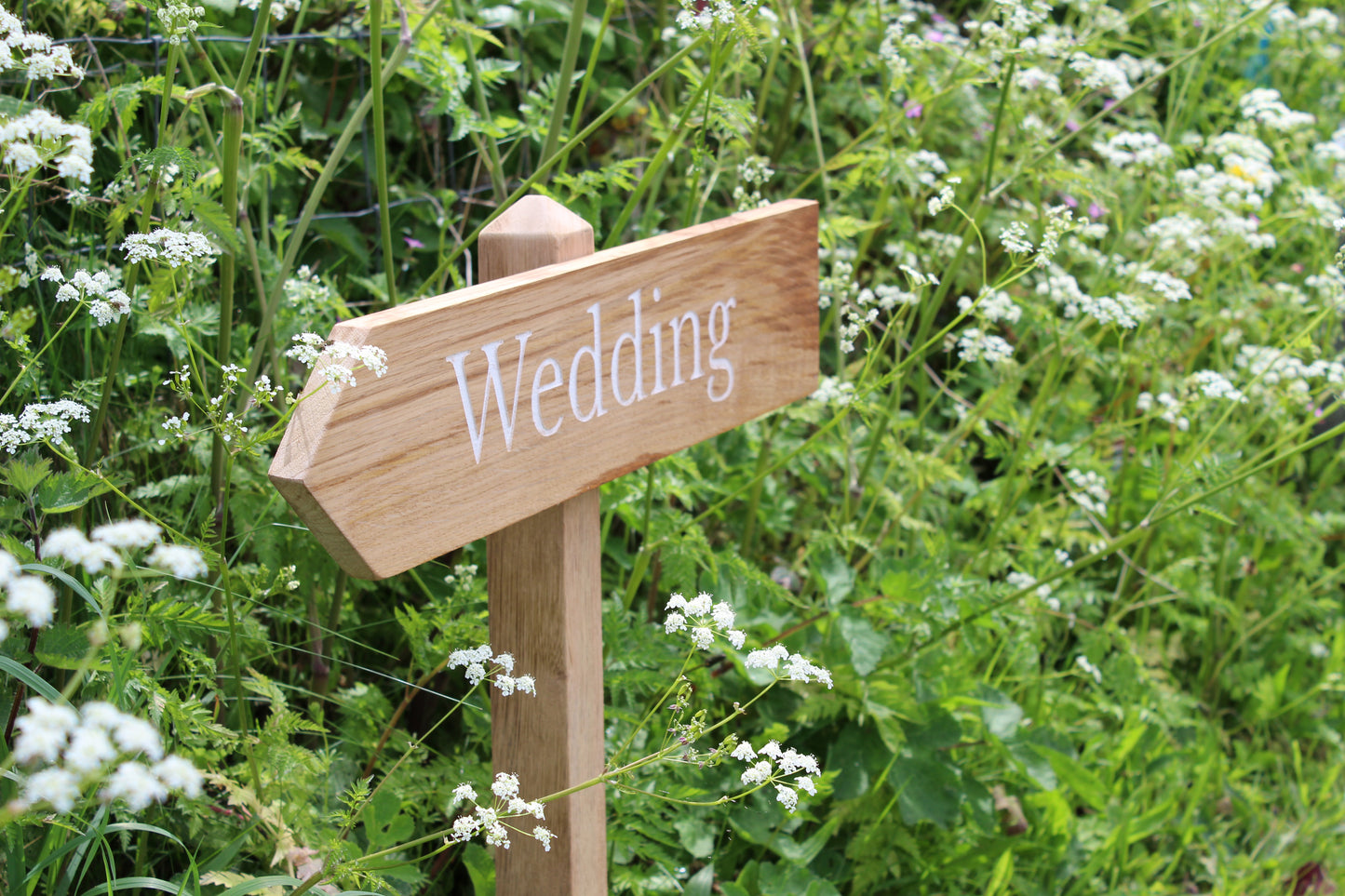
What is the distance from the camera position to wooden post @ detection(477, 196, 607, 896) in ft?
4.03

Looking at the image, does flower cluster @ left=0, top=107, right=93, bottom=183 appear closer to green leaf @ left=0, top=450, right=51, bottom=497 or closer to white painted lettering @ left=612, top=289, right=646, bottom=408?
green leaf @ left=0, top=450, right=51, bottom=497

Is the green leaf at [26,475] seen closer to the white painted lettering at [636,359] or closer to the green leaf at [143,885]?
the green leaf at [143,885]

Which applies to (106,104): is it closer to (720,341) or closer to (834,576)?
A: (720,341)

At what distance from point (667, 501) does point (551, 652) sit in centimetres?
80

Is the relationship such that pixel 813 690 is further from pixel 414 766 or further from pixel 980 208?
pixel 980 208

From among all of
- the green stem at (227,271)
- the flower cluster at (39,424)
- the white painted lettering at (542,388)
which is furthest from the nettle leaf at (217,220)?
the white painted lettering at (542,388)

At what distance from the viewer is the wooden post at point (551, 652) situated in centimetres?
123

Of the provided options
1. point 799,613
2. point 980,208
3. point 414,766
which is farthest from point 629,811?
point 980,208

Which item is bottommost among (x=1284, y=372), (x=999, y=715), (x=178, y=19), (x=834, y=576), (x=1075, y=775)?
(x=1075, y=775)

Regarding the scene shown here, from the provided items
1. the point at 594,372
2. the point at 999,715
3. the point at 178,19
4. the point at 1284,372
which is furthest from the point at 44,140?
the point at 1284,372

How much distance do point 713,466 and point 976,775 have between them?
0.81m

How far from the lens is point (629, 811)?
1.50 meters

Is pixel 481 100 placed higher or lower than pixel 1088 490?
higher

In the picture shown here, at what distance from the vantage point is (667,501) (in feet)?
6.61
